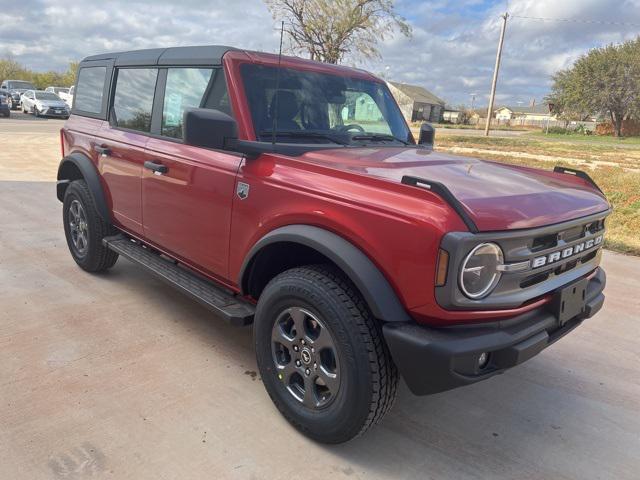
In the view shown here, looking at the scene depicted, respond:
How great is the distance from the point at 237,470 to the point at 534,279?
1629mm

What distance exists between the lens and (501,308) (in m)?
2.23

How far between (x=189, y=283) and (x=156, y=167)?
0.84 metres

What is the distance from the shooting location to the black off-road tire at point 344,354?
7.49 feet

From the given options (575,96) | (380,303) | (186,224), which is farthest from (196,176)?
(575,96)

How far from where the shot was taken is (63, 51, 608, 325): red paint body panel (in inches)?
85.3

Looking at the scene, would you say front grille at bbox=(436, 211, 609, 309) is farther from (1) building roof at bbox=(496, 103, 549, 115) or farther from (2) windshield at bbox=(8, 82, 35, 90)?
(1) building roof at bbox=(496, 103, 549, 115)

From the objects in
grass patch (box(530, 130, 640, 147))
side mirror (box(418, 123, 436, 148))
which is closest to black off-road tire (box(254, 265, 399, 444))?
side mirror (box(418, 123, 436, 148))

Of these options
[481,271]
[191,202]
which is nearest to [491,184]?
[481,271]

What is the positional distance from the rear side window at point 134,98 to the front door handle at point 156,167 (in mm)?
353

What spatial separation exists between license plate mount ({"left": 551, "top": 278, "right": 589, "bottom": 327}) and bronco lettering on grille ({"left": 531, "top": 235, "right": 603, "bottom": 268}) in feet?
0.50

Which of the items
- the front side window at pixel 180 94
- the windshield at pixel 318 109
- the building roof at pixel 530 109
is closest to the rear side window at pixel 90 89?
the front side window at pixel 180 94

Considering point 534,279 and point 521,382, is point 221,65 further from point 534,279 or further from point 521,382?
point 521,382

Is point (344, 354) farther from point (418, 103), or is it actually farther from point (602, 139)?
point (418, 103)

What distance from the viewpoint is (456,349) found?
207 centimetres
